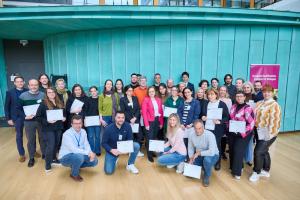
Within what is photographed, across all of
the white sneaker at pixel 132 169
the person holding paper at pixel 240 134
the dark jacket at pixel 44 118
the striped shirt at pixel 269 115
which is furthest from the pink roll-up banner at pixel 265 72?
the dark jacket at pixel 44 118

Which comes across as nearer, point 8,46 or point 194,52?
point 194,52

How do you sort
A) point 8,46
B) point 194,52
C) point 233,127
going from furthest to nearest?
1. point 8,46
2. point 194,52
3. point 233,127

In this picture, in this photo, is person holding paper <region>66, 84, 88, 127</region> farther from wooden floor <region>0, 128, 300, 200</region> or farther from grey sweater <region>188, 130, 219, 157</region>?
grey sweater <region>188, 130, 219, 157</region>

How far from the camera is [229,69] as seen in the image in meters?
5.43

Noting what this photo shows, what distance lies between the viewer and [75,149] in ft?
10.7

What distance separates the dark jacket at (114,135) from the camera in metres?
3.48

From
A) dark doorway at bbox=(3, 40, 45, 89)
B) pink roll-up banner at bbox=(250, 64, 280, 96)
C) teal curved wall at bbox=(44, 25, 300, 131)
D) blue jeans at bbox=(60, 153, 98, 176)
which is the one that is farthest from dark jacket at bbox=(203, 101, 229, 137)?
dark doorway at bbox=(3, 40, 45, 89)

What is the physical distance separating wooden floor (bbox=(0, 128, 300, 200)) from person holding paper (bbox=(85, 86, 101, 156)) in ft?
1.61

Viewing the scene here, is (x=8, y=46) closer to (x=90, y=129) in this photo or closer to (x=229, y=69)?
(x=90, y=129)

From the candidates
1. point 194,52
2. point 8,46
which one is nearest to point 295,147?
point 194,52

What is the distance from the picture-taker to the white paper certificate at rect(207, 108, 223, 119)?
11.6 ft

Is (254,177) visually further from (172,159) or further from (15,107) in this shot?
(15,107)

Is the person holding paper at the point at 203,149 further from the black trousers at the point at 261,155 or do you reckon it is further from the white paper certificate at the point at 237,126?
the black trousers at the point at 261,155

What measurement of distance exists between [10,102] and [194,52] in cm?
436
